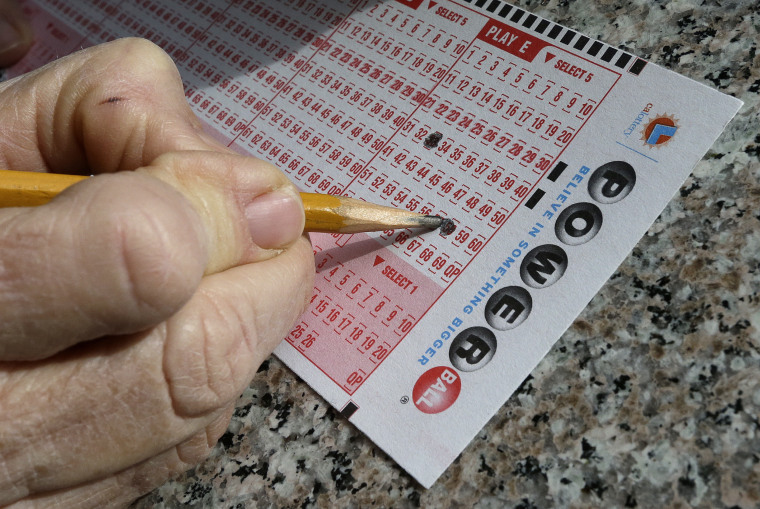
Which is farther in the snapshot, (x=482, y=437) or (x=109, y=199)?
(x=482, y=437)

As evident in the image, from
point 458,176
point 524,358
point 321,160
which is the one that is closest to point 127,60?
point 321,160

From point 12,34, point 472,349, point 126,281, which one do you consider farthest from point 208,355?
point 12,34

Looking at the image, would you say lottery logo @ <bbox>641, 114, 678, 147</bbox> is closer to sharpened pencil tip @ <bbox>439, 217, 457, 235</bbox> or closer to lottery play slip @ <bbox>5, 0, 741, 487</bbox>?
lottery play slip @ <bbox>5, 0, 741, 487</bbox>

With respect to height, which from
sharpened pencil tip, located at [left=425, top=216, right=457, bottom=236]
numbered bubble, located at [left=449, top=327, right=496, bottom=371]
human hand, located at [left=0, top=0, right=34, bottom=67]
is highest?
sharpened pencil tip, located at [left=425, top=216, right=457, bottom=236]

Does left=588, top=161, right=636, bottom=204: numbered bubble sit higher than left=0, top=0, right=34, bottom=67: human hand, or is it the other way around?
left=588, top=161, right=636, bottom=204: numbered bubble

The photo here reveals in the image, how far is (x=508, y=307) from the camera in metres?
0.50

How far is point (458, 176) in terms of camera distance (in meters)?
0.56

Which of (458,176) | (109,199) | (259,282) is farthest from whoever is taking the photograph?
(458,176)

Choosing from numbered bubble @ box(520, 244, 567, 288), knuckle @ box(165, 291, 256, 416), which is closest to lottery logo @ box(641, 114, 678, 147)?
numbered bubble @ box(520, 244, 567, 288)

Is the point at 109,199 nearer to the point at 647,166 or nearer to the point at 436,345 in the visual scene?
the point at 436,345

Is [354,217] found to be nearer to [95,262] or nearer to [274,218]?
[274,218]

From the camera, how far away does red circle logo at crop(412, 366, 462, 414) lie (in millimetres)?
481

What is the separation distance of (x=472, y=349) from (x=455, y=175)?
17 cm

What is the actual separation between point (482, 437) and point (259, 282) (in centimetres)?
21
